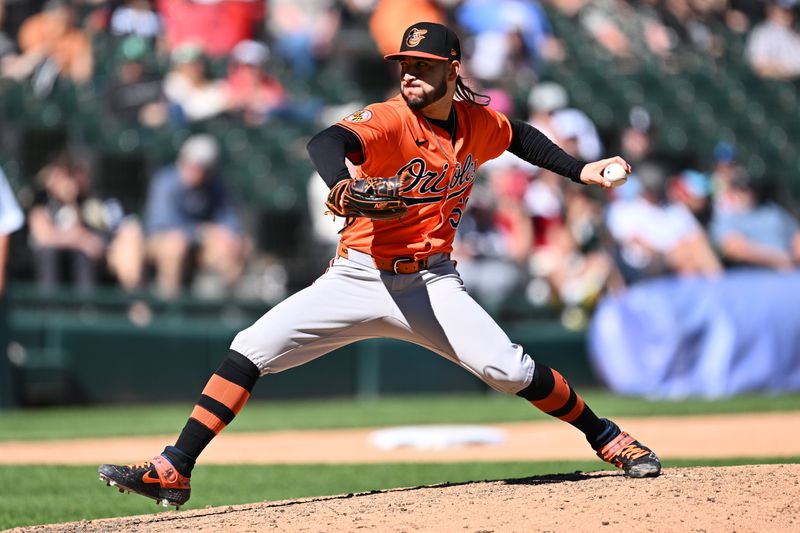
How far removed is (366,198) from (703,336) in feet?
25.4

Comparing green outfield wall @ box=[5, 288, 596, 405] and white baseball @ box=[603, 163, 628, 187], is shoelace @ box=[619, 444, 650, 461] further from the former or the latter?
green outfield wall @ box=[5, 288, 596, 405]

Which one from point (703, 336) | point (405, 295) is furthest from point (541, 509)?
point (703, 336)

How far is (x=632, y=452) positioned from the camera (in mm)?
4945

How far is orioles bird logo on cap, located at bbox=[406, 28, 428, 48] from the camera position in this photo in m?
4.63

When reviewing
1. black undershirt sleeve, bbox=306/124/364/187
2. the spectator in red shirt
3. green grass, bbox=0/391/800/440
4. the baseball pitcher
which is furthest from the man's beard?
the spectator in red shirt

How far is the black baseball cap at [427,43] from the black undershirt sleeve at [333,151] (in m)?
0.43

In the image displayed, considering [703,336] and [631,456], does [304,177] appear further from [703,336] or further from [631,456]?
[631,456]

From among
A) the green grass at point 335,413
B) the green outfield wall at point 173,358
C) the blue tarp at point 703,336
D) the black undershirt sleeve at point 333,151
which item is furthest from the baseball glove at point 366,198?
the blue tarp at point 703,336

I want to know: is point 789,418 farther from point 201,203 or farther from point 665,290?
point 201,203

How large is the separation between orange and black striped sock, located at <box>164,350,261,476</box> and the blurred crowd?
5.81 m

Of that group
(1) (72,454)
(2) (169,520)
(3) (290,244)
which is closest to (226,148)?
(3) (290,244)

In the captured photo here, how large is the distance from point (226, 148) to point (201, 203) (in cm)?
142

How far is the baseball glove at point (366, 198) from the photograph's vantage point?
411cm

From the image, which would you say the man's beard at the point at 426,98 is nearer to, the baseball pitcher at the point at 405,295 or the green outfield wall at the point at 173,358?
the baseball pitcher at the point at 405,295
